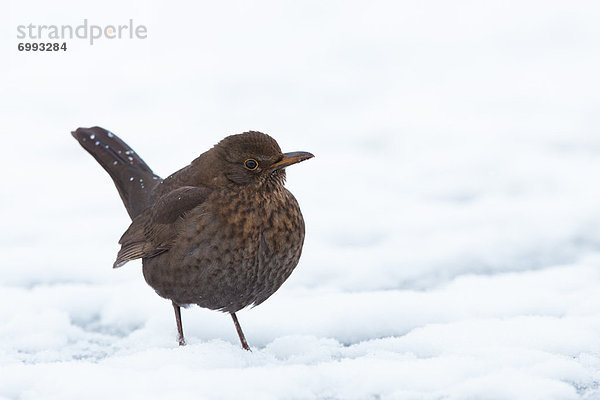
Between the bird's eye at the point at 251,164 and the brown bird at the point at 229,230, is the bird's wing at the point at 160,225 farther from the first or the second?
the bird's eye at the point at 251,164

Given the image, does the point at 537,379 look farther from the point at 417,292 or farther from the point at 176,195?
the point at 176,195

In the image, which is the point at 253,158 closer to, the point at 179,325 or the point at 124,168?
the point at 179,325

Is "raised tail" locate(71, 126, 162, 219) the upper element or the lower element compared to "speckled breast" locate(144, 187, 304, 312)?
upper

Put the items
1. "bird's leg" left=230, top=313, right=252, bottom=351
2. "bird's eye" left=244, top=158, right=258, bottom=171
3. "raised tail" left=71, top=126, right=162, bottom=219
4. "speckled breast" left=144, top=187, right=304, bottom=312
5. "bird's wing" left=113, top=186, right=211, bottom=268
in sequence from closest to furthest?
"speckled breast" left=144, top=187, right=304, bottom=312
"bird's eye" left=244, top=158, right=258, bottom=171
"bird's wing" left=113, top=186, right=211, bottom=268
"bird's leg" left=230, top=313, right=252, bottom=351
"raised tail" left=71, top=126, right=162, bottom=219

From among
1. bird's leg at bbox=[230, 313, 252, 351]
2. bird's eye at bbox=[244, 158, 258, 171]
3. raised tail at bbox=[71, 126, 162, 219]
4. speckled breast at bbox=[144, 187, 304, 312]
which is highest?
raised tail at bbox=[71, 126, 162, 219]

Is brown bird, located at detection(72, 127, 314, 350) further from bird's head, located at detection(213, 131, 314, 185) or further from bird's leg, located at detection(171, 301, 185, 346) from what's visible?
bird's leg, located at detection(171, 301, 185, 346)

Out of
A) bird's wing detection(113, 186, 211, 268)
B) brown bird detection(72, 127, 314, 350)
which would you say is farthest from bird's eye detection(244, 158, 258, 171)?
bird's wing detection(113, 186, 211, 268)

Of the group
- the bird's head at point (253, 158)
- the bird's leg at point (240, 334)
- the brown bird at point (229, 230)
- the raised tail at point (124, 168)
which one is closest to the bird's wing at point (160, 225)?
the brown bird at point (229, 230)

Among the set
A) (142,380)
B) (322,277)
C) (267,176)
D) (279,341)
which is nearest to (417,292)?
(322,277)
